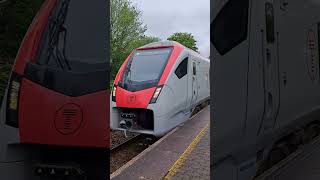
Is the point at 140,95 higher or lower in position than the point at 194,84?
lower

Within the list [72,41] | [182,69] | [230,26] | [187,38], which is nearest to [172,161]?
[187,38]

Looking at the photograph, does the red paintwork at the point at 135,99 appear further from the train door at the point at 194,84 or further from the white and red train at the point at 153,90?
the train door at the point at 194,84

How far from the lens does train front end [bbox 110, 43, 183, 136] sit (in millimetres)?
10055

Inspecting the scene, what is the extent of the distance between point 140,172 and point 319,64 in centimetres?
319

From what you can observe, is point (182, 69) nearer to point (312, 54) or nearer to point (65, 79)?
point (312, 54)

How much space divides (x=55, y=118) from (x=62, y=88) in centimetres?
18

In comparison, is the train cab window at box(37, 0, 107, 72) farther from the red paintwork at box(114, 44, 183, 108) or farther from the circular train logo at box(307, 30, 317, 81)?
Result: the red paintwork at box(114, 44, 183, 108)

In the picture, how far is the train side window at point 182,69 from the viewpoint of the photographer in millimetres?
11254

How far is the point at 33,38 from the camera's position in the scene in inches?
93.8

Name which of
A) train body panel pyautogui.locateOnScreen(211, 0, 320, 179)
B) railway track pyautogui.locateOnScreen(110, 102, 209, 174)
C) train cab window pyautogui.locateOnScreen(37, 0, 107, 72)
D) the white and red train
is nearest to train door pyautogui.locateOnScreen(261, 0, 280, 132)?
train body panel pyautogui.locateOnScreen(211, 0, 320, 179)

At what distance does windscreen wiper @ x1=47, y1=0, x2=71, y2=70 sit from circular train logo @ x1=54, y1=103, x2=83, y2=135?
23cm

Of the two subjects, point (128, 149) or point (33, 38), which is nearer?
point (33, 38)

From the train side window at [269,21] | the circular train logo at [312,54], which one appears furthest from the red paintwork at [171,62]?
the train side window at [269,21]

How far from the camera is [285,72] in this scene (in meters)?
4.14
